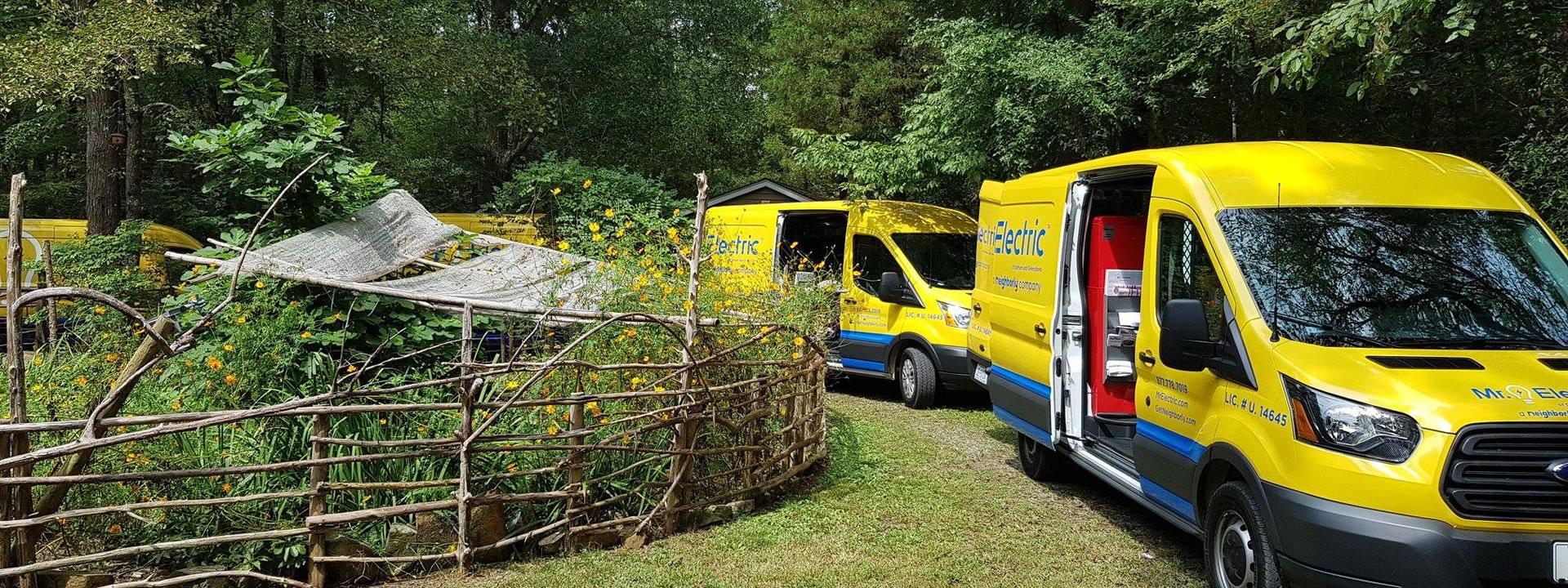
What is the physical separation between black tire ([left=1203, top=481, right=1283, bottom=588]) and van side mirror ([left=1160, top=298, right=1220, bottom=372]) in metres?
0.56

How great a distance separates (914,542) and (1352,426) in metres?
2.47

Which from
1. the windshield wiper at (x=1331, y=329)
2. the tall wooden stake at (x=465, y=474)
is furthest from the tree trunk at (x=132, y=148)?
the windshield wiper at (x=1331, y=329)

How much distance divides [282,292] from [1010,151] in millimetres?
8041

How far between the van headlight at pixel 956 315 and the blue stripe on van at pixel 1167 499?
164 inches

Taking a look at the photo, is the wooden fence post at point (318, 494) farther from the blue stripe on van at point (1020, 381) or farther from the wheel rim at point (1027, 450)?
the wheel rim at point (1027, 450)

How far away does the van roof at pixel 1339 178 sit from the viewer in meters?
4.33

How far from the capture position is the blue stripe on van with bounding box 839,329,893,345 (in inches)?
396

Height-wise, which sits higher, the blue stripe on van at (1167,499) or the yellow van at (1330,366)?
the yellow van at (1330,366)

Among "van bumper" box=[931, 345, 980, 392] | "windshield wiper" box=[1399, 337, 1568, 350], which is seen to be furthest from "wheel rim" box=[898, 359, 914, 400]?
"windshield wiper" box=[1399, 337, 1568, 350]

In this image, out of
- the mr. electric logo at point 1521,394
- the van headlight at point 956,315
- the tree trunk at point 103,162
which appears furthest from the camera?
the tree trunk at point 103,162

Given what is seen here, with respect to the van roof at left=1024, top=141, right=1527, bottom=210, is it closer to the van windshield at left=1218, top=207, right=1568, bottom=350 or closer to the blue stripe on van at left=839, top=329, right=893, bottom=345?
the van windshield at left=1218, top=207, right=1568, bottom=350

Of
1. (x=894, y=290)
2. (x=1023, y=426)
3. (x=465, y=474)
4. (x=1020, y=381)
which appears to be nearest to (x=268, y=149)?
(x=465, y=474)

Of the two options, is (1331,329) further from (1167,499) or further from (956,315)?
(956,315)

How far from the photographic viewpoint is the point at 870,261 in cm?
1027
